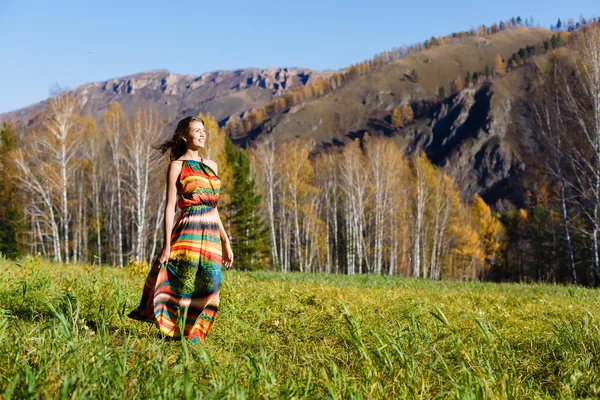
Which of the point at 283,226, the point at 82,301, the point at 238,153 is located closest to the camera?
the point at 82,301

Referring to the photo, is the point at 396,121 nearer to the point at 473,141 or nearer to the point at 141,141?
the point at 473,141

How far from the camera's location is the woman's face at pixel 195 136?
4.18 m

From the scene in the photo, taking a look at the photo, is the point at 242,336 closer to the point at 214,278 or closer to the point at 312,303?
the point at 214,278

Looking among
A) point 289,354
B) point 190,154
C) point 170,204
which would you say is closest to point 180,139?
point 190,154

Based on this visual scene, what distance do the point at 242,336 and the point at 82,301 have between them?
1829mm

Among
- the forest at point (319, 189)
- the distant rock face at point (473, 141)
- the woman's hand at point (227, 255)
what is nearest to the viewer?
the woman's hand at point (227, 255)

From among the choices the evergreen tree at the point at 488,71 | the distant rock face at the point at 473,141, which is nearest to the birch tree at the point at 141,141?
the distant rock face at the point at 473,141

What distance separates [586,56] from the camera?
18.2 m

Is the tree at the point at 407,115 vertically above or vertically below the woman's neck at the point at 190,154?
above

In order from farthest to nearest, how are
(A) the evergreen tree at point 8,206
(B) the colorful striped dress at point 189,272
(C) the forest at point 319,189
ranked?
(A) the evergreen tree at point 8,206
(C) the forest at point 319,189
(B) the colorful striped dress at point 189,272

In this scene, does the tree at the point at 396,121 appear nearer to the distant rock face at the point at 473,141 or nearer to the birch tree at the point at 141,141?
the distant rock face at the point at 473,141

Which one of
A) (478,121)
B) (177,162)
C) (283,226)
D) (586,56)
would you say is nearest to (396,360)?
(177,162)

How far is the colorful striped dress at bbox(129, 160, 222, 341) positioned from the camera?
12.4ft

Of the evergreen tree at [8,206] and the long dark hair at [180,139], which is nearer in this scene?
the long dark hair at [180,139]
